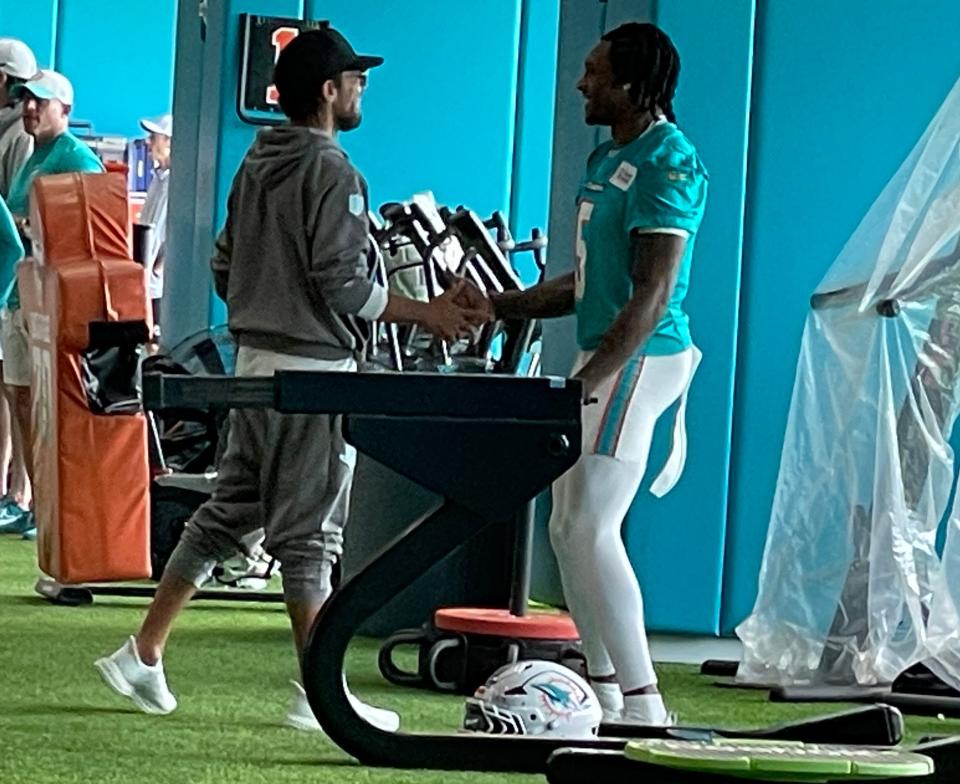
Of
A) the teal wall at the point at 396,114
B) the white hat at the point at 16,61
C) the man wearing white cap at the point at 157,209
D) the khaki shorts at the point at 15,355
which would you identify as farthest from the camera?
the man wearing white cap at the point at 157,209

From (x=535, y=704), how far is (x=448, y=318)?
32.5 inches

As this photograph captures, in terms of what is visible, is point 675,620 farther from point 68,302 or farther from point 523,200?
point 523,200

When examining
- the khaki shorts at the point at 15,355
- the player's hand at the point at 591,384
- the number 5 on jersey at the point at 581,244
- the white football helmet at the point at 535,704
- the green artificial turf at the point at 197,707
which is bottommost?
the green artificial turf at the point at 197,707

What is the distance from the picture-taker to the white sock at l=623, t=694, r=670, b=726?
387 cm

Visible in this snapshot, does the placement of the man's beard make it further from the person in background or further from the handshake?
the person in background

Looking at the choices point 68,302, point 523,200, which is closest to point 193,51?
point 523,200

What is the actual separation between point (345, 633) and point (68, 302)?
84.7 inches

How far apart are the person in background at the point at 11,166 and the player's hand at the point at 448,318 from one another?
299 cm

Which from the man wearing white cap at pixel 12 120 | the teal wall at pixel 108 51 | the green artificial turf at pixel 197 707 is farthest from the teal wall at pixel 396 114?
the teal wall at pixel 108 51

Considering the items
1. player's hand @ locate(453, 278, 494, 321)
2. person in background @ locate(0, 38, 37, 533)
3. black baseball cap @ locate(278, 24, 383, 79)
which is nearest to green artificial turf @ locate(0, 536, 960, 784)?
player's hand @ locate(453, 278, 494, 321)

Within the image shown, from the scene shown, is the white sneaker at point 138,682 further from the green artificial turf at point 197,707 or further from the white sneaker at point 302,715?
the white sneaker at point 302,715

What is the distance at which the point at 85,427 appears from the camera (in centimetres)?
480

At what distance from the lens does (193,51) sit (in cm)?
888

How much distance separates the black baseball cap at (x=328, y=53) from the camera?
13.4 feet
